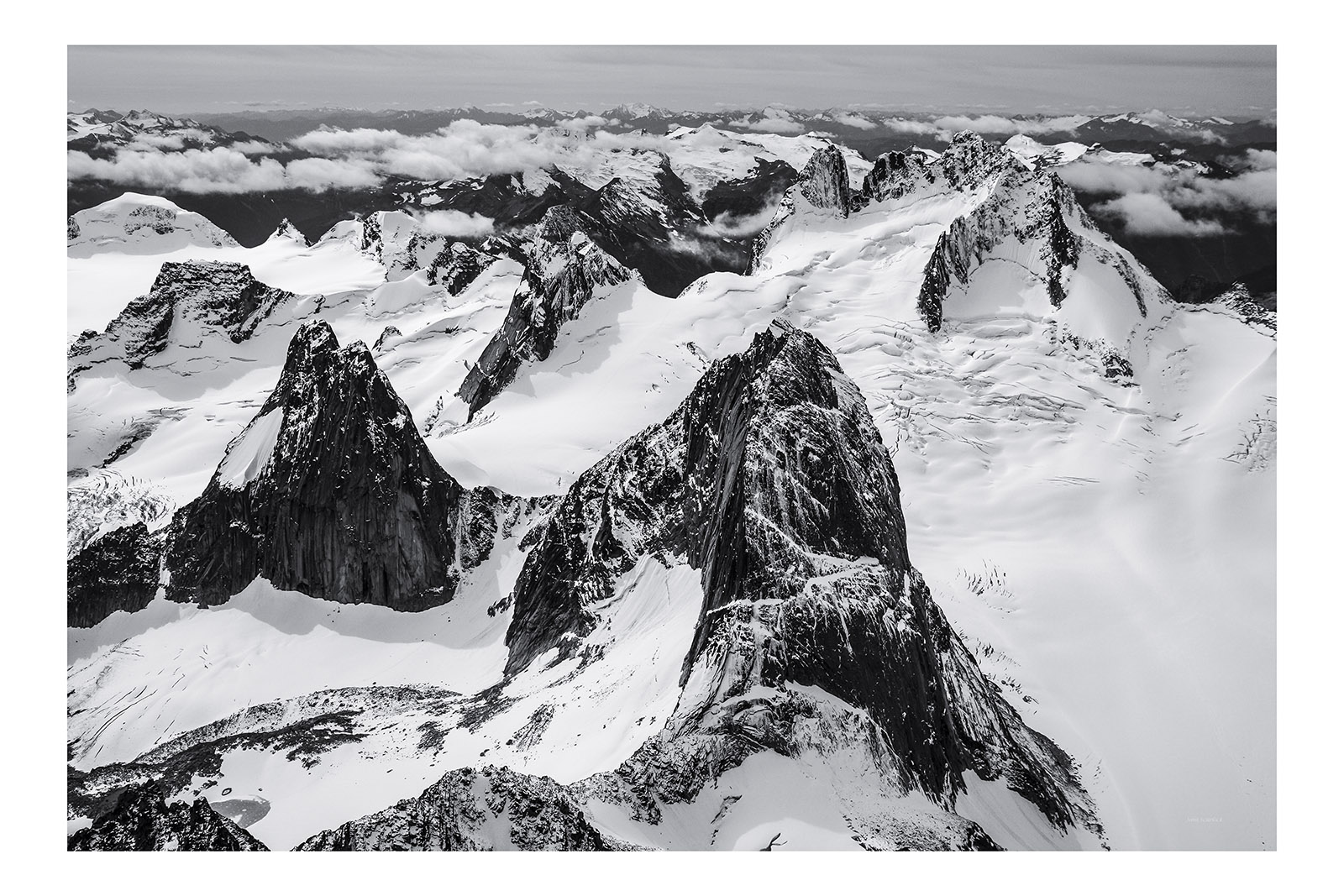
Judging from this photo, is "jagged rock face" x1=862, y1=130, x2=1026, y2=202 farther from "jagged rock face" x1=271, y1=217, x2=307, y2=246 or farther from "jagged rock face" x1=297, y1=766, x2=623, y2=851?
"jagged rock face" x1=297, y1=766, x2=623, y2=851

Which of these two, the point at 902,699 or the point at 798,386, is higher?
the point at 798,386

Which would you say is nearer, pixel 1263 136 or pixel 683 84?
pixel 1263 136

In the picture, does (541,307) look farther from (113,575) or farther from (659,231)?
(659,231)

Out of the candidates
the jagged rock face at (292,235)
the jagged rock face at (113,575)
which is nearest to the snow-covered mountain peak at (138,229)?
the jagged rock face at (292,235)

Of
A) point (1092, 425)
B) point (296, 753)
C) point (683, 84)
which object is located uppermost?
point (683, 84)

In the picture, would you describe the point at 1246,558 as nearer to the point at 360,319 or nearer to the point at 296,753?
the point at 296,753

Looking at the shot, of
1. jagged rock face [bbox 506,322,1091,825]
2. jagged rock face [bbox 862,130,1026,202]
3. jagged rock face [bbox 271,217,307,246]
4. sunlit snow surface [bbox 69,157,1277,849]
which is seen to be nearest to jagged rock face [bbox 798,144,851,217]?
jagged rock face [bbox 862,130,1026,202]

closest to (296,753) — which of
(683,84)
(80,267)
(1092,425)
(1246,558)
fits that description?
(80,267)
